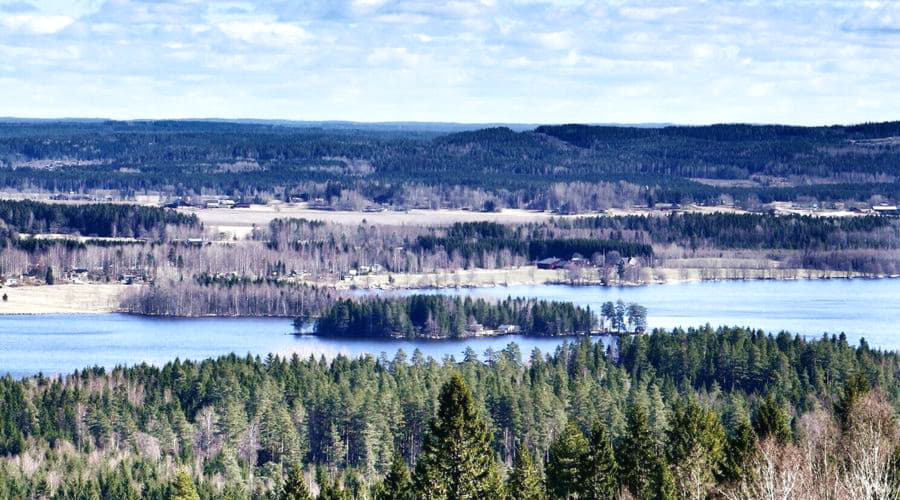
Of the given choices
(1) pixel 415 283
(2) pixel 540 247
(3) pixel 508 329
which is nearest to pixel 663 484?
(3) pixel 508 329

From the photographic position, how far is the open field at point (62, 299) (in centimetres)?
11444

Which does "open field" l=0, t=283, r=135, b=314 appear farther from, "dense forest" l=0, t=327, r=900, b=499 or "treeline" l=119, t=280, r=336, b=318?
"dense forest" l=0, t=327, r=900, b=499

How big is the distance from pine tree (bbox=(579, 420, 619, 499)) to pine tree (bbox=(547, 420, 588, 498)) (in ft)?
0.51

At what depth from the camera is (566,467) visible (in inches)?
1578

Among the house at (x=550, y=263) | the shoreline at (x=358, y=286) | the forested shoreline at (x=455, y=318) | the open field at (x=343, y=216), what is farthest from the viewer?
the open field at (x=343, y=216)

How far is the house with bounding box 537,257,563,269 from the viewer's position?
458 feet

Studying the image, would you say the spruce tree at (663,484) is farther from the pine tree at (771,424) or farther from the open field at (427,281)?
the open field at (427,281)

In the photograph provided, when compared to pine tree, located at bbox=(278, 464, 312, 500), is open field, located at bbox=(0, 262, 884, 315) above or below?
below

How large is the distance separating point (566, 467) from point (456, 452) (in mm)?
6156

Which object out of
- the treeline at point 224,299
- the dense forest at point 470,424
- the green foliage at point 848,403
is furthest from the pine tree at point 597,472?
the treeline at point 224,299

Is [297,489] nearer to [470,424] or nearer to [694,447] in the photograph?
[470,424]

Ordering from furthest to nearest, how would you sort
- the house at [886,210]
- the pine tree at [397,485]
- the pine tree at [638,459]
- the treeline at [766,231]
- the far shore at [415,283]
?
1. the house at [886,210]
2. the treeline at [766,231]
3. the far shore at [415,283]
4. the pine tree at [638,459]
5. the pine tree at [397,485]

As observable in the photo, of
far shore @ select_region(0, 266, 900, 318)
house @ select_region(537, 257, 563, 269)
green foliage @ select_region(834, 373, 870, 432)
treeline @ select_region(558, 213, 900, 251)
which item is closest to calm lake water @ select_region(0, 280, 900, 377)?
far shore @ select_region(0, 266, 900, 318)

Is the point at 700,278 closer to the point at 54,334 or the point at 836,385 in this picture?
the point at 54,334
